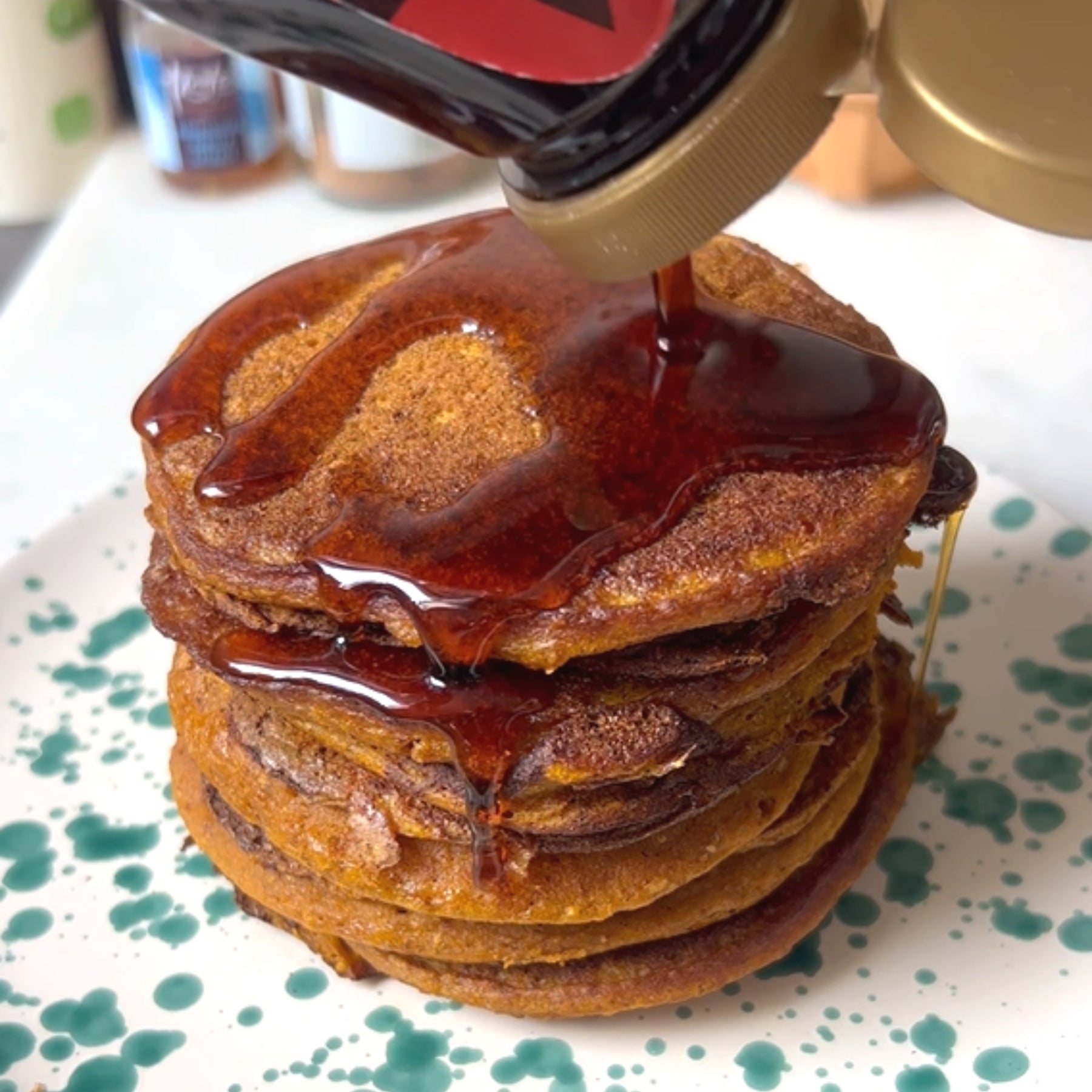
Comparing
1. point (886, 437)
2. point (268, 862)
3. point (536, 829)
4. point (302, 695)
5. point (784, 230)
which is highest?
point (886, 437)

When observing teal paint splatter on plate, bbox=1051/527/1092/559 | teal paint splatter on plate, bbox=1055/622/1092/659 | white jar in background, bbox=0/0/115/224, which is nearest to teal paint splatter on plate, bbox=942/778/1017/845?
teal paint splatter on plate, bbox=1055/622/1092/659

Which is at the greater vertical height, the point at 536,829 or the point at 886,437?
the point at 886,437

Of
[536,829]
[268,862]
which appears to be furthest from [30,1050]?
[536,829]

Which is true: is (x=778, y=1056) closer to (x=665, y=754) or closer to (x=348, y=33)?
(x=665, y=754)

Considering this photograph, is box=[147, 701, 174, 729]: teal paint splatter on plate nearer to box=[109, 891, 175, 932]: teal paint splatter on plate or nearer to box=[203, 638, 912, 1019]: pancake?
box=[109, 891, 175, 932]: teal paint splatter on plate

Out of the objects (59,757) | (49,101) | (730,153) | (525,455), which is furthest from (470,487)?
(49,101)
